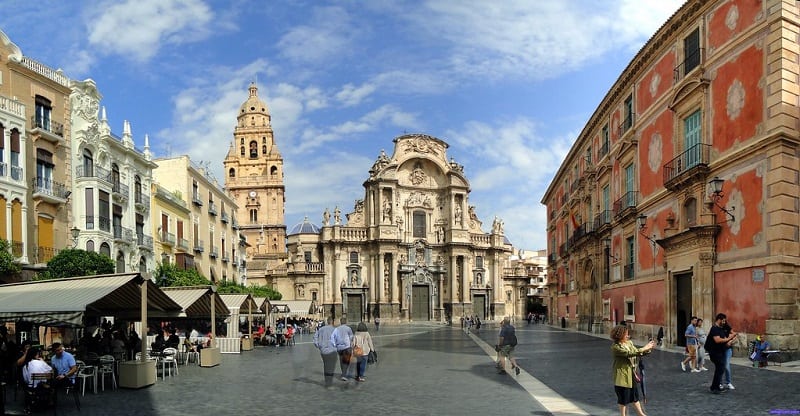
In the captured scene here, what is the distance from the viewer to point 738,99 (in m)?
20.1

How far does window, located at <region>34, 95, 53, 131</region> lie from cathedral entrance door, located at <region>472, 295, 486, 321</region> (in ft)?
166

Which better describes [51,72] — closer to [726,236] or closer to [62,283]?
[62,283]

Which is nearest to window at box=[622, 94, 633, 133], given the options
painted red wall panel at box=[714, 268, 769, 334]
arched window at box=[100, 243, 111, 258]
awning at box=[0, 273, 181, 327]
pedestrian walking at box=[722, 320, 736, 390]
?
painted red wall panel at box=[714, 268, 769, 334]

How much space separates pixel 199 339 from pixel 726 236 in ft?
60.4

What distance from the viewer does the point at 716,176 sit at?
2128cm

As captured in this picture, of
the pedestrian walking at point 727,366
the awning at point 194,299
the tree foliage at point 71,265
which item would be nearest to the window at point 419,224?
the tree foliage at point 71,265

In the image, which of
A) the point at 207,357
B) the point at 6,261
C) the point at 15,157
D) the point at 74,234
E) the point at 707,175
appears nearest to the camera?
the point at 207,357

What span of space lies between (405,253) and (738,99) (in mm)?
52737

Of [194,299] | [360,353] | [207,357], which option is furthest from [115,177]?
[360,353]

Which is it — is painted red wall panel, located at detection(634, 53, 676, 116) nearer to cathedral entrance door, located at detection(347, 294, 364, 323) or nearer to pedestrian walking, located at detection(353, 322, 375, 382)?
pedestrian walking, located at detection(353, 322, 375, 382)

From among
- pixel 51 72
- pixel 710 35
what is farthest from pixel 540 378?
pixel 51 72

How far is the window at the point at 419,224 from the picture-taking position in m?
72.6

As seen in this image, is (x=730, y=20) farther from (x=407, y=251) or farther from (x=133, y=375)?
(x=407, y=251)

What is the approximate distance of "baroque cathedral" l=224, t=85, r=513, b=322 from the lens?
228ft
